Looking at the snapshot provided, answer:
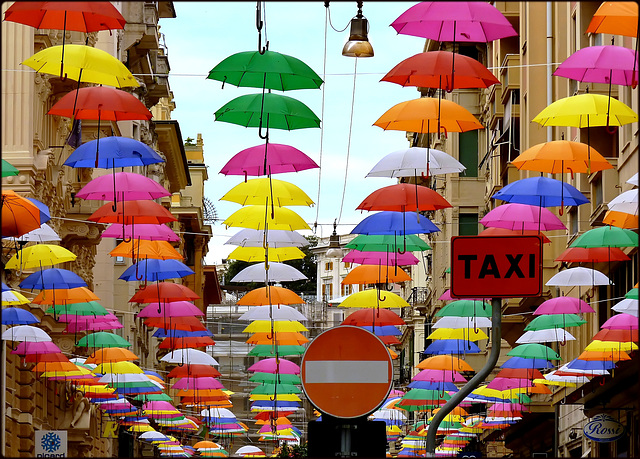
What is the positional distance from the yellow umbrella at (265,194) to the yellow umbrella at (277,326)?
9.44 meters

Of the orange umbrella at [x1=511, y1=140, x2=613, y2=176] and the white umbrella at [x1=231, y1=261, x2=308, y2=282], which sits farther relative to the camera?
the white umbrella at [x1=231, y1=261, x2=308, y2=282]

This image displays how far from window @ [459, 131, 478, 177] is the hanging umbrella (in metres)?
42.9

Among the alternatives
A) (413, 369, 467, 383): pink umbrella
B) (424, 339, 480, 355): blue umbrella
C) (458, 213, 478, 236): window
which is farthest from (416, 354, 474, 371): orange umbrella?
(458, 213, 478, 236): window

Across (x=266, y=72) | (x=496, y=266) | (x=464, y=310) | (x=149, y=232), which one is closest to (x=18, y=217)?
(x=266, y=72)

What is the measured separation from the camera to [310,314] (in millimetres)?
92062

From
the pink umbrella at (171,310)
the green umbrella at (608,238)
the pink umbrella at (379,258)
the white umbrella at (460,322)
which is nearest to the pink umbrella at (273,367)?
the pink umbrella at (171,310)

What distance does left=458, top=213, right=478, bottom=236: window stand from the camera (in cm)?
5547

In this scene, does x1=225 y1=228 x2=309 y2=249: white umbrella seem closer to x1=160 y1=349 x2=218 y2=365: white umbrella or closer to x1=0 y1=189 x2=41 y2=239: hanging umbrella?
x1=0 y1=189 x2=41 y2=239: hanging umbrella

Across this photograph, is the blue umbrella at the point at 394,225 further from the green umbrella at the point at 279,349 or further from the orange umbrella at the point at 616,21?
the green umbrella at the point at 279,349

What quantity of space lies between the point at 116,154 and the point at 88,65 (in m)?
2.81

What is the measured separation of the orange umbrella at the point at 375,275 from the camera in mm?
24922

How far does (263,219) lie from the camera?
21703mm

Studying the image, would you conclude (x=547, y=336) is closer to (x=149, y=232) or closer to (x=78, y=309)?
(x=149, y=232)

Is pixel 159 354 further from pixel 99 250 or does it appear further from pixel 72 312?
pixel 72 312
